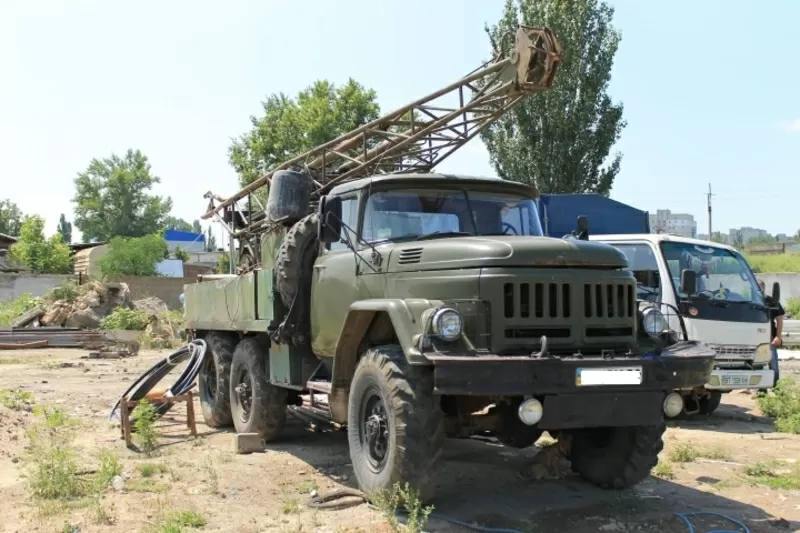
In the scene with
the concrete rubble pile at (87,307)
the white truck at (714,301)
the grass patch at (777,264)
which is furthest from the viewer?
the grass patch at (777,264)

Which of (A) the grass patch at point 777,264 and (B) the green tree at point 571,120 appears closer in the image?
(B) the green tree at point 571,120

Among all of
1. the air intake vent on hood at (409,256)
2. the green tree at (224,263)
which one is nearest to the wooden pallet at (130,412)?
the air intake vent on hood at (409,256)

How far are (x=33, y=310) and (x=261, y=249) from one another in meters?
23.6

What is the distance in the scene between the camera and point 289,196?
7.91 metres

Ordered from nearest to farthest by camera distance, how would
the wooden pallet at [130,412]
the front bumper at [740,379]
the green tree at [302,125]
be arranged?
the wooden pallet at [130,412] → the front bumper at [740,379] → the green tree at [302,125]

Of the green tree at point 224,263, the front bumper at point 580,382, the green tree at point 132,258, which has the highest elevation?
the green tree at point 132,258

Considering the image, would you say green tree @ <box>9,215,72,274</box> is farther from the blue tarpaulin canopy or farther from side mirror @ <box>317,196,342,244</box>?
side mirror @ <box>317,196,342,244</box>

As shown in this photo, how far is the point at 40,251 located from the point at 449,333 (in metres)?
49.1

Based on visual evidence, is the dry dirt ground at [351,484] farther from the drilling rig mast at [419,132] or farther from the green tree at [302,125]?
the green tree at [302,125]

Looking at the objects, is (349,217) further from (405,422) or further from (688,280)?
(688,280)

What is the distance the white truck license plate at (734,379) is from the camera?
952 cm

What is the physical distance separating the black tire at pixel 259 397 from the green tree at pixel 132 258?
1404 inches

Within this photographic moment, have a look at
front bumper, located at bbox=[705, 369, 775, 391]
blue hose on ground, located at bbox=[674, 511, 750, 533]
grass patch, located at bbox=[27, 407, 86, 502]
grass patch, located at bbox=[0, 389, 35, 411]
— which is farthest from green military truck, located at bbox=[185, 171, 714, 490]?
grass patch, located at bbox=[0, 389, 35, 411]

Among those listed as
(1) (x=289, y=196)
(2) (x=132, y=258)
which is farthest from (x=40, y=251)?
(1) (x=289, y=196)
